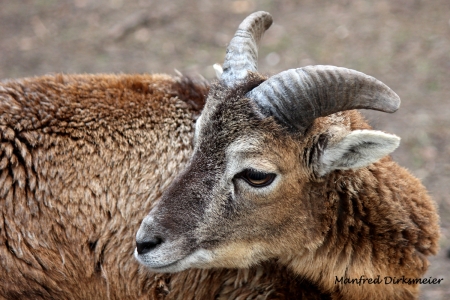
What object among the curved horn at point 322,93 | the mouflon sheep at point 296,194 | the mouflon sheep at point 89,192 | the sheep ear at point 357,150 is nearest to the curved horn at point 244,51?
the mouflon sheep at point 296,194

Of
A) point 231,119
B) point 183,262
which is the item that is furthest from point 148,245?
point 231,119

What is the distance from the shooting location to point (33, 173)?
6.36 m

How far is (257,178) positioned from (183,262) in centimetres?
114

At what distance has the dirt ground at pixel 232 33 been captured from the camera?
13031 millimetres

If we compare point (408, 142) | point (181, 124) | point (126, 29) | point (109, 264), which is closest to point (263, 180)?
point (181, 124)

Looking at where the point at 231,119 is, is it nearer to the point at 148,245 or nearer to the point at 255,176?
the point at 255,176

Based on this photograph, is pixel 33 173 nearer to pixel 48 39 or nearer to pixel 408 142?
pixel 408 142

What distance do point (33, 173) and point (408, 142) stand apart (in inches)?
297

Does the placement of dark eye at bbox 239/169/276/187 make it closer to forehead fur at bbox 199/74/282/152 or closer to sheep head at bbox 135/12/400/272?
sheep head at bbox 135/12/400/272

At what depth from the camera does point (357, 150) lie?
5742 mm

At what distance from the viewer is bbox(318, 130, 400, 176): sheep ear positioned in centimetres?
551

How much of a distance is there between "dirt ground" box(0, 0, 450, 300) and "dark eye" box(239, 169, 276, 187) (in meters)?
6.39

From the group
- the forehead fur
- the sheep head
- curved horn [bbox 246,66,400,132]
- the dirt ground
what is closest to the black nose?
the sheep head

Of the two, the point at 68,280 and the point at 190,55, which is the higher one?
the point at 190,55
